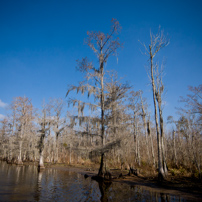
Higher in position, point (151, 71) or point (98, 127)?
point (151, 71)

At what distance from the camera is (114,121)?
13.6 metres

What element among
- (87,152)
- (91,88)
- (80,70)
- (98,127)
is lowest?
(87,152)

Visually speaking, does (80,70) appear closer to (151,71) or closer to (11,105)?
(151,71)

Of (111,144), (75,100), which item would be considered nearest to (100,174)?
(111,144)

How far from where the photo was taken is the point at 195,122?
17141 millimetres

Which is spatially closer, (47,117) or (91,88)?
(91,88)

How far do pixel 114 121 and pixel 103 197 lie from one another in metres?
6.59

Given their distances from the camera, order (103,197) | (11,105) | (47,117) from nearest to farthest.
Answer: (103,197), (47,117), (11,105)

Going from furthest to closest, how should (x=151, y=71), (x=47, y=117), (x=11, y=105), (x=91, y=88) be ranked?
(x=11, y=105), (x=47, y=117), (x=151, y=71), (x=91, y=88)

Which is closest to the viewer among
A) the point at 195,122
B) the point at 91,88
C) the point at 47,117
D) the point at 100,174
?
the point at 100,174

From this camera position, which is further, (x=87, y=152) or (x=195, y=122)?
(x=195, y=122)

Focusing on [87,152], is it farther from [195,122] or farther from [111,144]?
[195,122]

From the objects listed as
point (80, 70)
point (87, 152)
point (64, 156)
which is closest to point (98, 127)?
point (87, 152)

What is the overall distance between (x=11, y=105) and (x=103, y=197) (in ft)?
104
